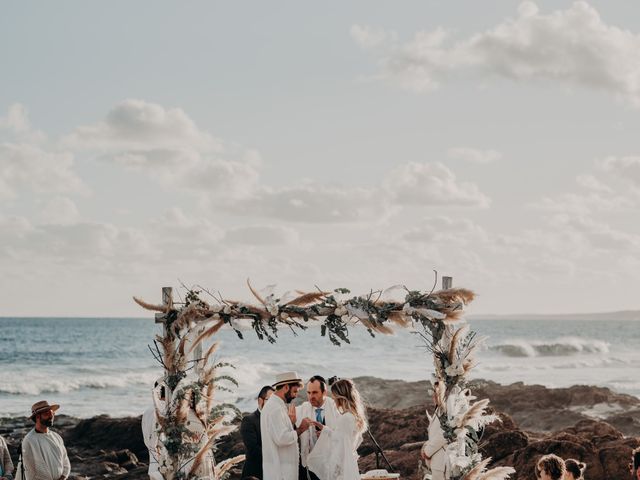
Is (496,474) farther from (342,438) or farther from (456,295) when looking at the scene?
(456,295)

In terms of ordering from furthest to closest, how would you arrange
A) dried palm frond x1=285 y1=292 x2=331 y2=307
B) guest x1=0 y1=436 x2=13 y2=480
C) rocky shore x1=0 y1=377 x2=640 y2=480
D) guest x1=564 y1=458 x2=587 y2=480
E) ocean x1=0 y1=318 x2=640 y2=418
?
1. ocean x1=0 y1=318 x2=640 y2=418
2. rocky shore x1=0 y1=377 x2=640 y2=480
3. guest x1=0 y1=436 x2=13 y2=480
4. dried palm frond x1=285 y1=292 x2=331 y2=307
5. guest x1=564 y1=458 x2=587 y2=480

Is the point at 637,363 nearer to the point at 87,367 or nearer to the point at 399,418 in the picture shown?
the point at 87,367

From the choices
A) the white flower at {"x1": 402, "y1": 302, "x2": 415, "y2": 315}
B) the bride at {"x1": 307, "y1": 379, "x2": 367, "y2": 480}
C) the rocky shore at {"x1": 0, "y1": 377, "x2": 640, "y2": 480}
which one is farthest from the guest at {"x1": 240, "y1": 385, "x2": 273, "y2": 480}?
the rocky shore at {"x1": 0, "y1": 377, "x2": 640, "y2": 480}

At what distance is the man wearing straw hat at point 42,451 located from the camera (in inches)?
396

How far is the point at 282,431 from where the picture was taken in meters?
9.72

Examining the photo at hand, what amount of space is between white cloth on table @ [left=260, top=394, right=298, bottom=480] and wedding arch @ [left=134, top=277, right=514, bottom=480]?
0.51 m

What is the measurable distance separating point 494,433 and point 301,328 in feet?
21.2

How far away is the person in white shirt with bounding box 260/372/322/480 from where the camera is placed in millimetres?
9742

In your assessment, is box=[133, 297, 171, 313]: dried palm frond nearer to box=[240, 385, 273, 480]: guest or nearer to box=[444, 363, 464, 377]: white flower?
box=[240, 385, 273, 480]: guest

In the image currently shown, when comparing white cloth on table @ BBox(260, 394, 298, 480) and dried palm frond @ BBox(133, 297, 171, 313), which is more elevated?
dried palm frond @ BBox(133, 297, 171, 313)

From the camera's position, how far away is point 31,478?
33.2ft

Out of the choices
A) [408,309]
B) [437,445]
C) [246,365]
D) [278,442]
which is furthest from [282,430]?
[246,365]

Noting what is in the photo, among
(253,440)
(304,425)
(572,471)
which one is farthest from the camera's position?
(253,440)

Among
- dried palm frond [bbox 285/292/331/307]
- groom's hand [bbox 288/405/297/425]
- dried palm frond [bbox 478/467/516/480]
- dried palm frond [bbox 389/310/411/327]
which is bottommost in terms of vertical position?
dried palm frond [bbox 478/467/516/480]
